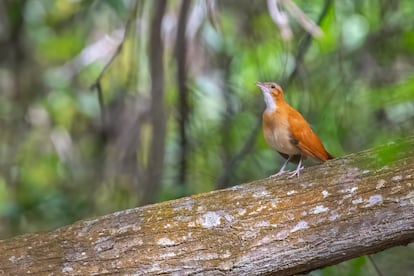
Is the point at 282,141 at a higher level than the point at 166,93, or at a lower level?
lower

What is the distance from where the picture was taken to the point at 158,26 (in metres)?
3.81

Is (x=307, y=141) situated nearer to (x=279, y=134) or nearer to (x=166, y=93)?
(x=279, y=134)

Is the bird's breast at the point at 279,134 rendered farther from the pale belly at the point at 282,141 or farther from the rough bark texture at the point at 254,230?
the rough bark texture at the point at 254,230

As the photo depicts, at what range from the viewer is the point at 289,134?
283 centimetres

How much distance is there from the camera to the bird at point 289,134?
280 centimetres

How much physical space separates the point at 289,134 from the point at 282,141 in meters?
0.04

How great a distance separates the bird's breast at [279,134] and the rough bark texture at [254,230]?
502 mm

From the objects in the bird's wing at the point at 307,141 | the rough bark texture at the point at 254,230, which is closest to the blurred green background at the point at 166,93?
the bird's wing at the point at 307,141

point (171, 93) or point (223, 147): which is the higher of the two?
point (171, 93)

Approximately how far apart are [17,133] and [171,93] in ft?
3.75

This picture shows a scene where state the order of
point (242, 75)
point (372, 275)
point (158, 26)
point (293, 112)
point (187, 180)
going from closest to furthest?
point (293, 112) < point (372, 275) < point (158, 26) < point (187, 180) < point (242, 75)

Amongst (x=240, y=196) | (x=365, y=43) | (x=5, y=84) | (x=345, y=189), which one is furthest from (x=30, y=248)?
(x=5, y=84)

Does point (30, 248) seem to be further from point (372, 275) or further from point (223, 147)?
point (223, 147)

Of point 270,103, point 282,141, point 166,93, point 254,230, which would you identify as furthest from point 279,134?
point 166,93
